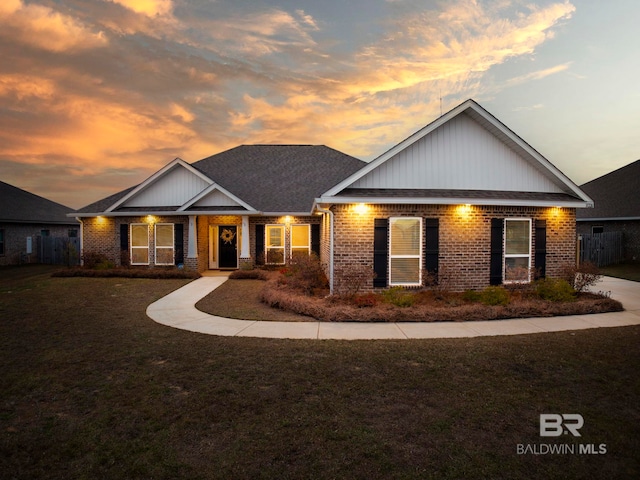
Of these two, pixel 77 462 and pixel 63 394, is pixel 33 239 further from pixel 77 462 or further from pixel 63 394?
pixel 77 462

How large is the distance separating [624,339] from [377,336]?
16.7 feet

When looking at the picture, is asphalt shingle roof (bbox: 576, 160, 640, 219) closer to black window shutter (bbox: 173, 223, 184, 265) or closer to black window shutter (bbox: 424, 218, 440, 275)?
black window shutter (bbox: 424, 218, 440, 275)

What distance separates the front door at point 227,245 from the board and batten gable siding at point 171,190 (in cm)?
253

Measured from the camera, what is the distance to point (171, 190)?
18.5m

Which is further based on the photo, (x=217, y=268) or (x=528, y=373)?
(x=217, y=268)

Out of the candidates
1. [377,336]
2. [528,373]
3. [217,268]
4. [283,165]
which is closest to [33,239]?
[217,268]

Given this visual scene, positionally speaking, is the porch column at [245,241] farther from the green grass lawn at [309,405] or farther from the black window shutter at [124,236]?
the green grass lawn at [309,405]

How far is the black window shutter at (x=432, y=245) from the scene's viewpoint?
11.4m

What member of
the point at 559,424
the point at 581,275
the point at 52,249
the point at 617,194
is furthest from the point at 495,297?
the point at 52,249

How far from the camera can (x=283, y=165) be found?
22.7 m

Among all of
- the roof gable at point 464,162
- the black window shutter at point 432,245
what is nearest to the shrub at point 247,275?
the roof gable at point 464,162

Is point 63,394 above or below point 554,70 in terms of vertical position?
below

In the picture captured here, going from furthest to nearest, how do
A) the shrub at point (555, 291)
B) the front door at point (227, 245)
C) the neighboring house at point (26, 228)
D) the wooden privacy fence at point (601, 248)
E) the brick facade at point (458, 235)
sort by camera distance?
the neighboring house at point (26, 228)
the wooden privacy fence at point (601, 248)
the front door at point (227, 245)
the brick facade at point (458, 235)
the shrub at point (555, 291)

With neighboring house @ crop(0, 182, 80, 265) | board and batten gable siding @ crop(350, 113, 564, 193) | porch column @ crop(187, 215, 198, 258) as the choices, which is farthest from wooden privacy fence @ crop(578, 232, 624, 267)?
neighboring house @ crop(0, 182, 80, 265)
